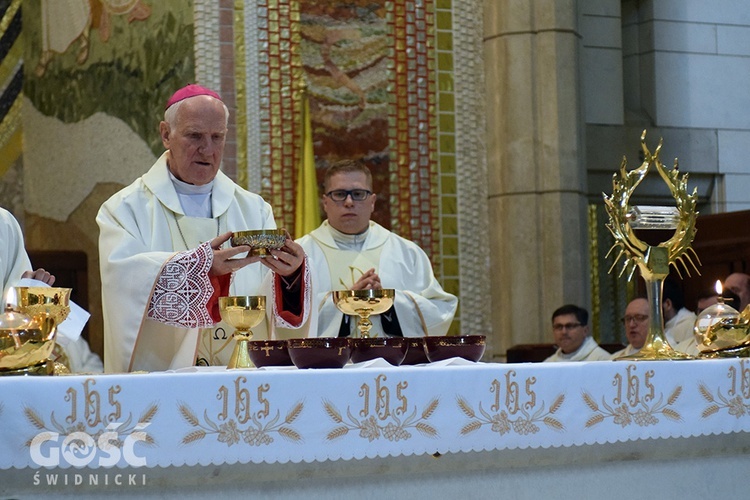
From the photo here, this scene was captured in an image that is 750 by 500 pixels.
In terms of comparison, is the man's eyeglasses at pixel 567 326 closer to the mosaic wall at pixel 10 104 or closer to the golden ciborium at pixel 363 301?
the golden ciborium at pixel 363 301

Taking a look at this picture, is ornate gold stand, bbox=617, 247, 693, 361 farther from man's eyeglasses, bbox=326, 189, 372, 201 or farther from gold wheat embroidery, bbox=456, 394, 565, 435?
man's eyeglasses, bbox=326, 189, 372, 201

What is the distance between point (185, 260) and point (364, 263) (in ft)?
6.50

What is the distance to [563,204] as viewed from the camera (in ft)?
28.9

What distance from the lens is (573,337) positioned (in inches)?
314

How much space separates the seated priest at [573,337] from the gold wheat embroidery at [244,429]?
203 inches

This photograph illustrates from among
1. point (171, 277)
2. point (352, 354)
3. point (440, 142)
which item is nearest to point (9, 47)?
point (440, 142)

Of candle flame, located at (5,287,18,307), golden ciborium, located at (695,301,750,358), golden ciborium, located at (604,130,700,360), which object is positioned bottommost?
golden ciborium, located at (695,301,750,358)

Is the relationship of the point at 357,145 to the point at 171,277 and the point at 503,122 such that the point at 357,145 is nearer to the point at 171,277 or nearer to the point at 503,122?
the point at 503,122

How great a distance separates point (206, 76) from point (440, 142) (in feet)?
5.59

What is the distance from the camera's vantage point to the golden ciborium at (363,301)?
3.96 meters

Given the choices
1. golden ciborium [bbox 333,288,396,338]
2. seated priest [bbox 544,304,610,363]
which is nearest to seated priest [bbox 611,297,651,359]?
seated priest [bbox 544,304,610,363]

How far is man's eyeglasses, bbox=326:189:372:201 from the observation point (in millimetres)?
5887

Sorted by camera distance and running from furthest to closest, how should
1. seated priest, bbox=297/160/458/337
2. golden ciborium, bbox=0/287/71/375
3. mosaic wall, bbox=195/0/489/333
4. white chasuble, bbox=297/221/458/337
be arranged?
mosaic wall, bbox=195/0/489/333 → white chasuble, bbox=297/221/458/337 → seated priest, bbox=297/160/458/337 → golden ciborium, bbox=0/287/71/375

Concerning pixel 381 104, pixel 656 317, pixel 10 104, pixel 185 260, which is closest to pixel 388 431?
pixel 656 317
